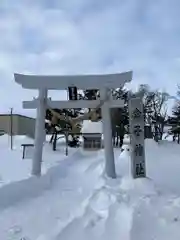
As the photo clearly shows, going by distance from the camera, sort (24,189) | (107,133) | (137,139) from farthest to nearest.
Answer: (107,133) → (137,139) → (24,189)

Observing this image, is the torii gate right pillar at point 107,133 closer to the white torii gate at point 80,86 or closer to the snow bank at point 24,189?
the white torii gate at point 80,86

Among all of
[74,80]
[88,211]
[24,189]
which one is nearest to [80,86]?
[74,80]

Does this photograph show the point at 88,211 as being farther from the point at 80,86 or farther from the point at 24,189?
the point at 80,86

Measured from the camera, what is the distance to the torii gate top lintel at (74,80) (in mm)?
12656

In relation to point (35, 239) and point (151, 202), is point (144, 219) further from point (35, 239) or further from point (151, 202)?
point (35, 239)

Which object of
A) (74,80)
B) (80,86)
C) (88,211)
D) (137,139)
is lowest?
(88,211)

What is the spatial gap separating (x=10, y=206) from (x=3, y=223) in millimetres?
1404

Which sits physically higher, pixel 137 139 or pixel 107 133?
pixel 107 133

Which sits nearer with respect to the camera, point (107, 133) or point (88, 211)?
point (88, 211)

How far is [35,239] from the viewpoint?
4.92 metres

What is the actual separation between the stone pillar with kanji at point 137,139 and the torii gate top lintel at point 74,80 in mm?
1659

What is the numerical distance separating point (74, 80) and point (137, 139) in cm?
339

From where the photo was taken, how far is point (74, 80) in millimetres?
12773

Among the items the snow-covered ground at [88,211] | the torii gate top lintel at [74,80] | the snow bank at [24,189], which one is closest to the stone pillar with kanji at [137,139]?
the snow-covered ground at [88,211]
